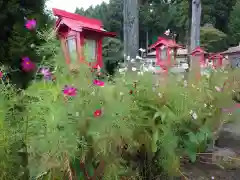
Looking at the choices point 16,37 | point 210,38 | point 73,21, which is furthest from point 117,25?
point 16,37

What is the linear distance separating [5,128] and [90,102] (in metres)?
0.44

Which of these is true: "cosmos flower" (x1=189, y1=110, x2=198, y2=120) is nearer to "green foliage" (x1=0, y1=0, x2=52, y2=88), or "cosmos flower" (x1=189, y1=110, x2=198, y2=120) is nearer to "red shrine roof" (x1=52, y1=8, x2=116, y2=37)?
"green foliage" (x1=0, y1=0, x2=52, y2=88)

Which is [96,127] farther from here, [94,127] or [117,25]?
[117,25]

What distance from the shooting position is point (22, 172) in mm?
1383

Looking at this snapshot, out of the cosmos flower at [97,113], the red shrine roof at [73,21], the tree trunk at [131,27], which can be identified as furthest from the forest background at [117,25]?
the cosmos flower at [97,113]

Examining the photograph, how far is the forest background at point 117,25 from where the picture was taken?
2857mm

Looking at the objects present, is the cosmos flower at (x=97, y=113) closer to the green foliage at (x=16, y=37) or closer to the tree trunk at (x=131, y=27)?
the green foliage at (x=16, y=37)

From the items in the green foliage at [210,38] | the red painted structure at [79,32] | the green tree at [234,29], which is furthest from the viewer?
the green tree at [234,29]

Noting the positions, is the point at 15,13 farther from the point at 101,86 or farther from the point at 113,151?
the point at 113,151

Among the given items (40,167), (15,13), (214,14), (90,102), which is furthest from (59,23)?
(214,14)

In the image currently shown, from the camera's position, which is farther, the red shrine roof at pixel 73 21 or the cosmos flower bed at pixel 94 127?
the red shrine roof at pixel 73 21

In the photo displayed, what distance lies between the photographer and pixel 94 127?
1.34m

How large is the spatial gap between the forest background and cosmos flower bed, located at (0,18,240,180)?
0.74m

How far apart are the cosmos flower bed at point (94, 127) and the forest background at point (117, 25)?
2.44 ft
